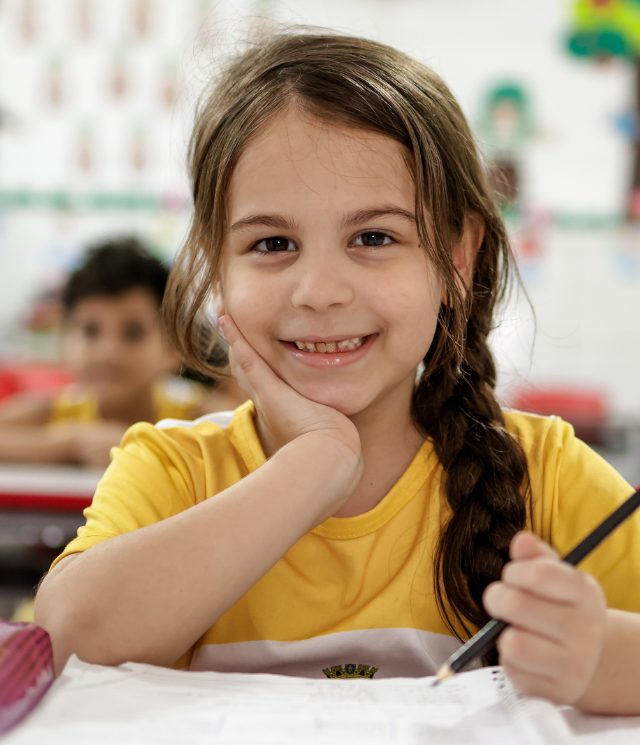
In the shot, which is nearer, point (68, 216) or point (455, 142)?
point (455, 142)

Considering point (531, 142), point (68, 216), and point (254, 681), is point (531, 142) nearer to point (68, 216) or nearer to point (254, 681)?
point (68, 216)

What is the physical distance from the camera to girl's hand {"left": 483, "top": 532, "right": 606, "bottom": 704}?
0.58 m

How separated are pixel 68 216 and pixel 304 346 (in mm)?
2881

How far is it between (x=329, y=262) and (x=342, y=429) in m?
0.15

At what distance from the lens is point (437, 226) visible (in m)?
0.92

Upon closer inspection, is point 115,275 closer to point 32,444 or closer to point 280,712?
point 32,444

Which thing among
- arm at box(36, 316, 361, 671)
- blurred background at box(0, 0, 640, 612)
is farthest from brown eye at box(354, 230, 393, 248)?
blurred background at box(0, 0, 640, 612)

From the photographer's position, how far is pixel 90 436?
2.03 meters

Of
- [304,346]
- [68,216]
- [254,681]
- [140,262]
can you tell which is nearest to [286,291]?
[304,346]

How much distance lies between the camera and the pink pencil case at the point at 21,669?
1.82ft

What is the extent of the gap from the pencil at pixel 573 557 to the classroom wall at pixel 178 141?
2.91 meters

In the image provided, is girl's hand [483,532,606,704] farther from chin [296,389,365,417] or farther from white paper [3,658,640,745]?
chin [296,389,365,417]

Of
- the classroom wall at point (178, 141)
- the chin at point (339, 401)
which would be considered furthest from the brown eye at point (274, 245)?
the classroom wall at point (178, 141)

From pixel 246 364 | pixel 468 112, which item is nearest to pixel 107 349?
pixel 246 364
